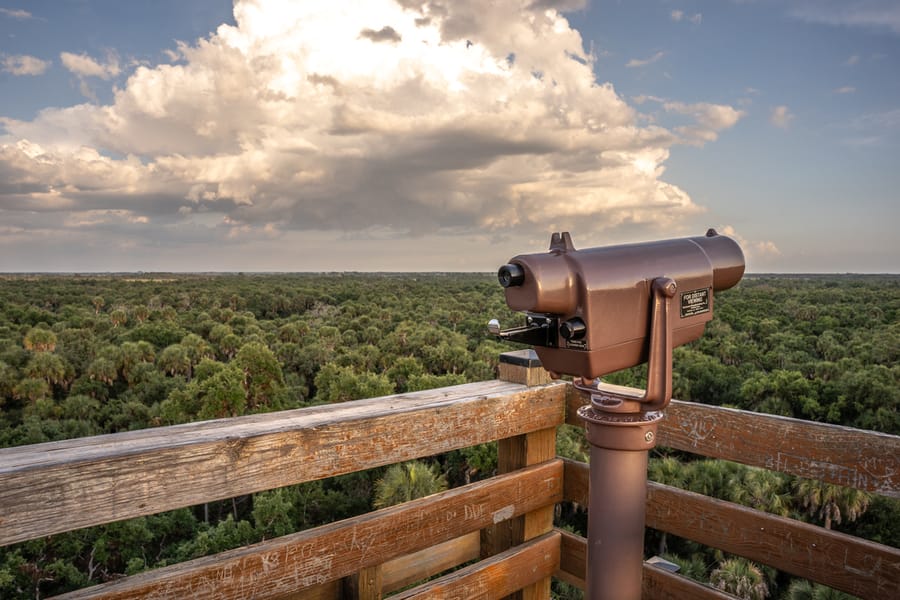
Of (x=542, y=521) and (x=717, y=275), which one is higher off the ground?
(x=717, y=275)

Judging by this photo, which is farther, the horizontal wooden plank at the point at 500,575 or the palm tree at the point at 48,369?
the palm tree at the point at 48,369

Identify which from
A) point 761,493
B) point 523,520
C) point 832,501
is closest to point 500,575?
point 523,520

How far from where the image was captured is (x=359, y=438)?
5.48 ft

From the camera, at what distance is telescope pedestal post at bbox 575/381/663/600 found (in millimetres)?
1283

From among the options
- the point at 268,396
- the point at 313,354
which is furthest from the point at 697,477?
the point at 313,354

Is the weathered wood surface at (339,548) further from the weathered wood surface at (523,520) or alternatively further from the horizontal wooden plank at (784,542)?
the horizontal wooden plank at (784,542)

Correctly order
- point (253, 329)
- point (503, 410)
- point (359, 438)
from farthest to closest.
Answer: point (253, 329), point (503, 410), point (359, 438)

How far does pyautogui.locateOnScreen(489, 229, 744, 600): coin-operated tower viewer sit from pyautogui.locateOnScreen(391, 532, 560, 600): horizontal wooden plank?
0.64 m

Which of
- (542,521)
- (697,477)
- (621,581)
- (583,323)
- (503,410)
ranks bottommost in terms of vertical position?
(697,477)

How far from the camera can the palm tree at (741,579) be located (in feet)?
49.3

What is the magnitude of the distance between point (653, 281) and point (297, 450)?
97cm

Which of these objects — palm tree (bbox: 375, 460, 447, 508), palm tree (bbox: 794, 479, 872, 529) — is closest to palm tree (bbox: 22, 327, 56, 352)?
palm tree (bbox: 375, 460, 447, 508)

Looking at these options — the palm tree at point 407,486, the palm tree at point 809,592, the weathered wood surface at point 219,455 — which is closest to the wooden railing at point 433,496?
the weathered wood surface at point 219,455

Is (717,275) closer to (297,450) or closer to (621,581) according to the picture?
(621,581)
